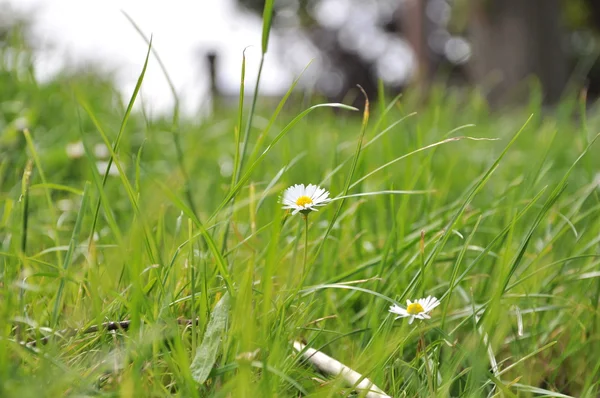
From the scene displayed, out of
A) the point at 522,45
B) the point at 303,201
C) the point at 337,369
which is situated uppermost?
the point at 303,201

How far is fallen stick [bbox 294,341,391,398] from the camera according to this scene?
0.68m

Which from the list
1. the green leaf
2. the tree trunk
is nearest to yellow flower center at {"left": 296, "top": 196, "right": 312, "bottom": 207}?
the green leaf

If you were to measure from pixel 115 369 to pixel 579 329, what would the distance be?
2.33ft

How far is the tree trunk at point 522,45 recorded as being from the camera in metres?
6.36

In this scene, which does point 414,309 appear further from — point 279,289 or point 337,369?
point 279,289

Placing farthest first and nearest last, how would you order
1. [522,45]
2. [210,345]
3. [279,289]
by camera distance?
[522,45] < [279,289] < [210,345]

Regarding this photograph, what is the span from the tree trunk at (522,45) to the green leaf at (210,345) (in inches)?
237

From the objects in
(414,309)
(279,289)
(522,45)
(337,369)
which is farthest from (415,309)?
(522,45)

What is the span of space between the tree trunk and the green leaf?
6.02m

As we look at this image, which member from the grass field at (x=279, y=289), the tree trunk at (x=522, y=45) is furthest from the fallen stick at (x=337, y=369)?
the tree trunk at (x=522, y=45)

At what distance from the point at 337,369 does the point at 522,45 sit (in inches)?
252

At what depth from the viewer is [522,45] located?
6.42 metres

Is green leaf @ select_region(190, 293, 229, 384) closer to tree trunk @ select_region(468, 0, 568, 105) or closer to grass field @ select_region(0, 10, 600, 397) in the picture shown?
→ grass field @ select_region(0, 10, 600, 397)

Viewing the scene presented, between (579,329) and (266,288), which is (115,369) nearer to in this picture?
(266,288)
